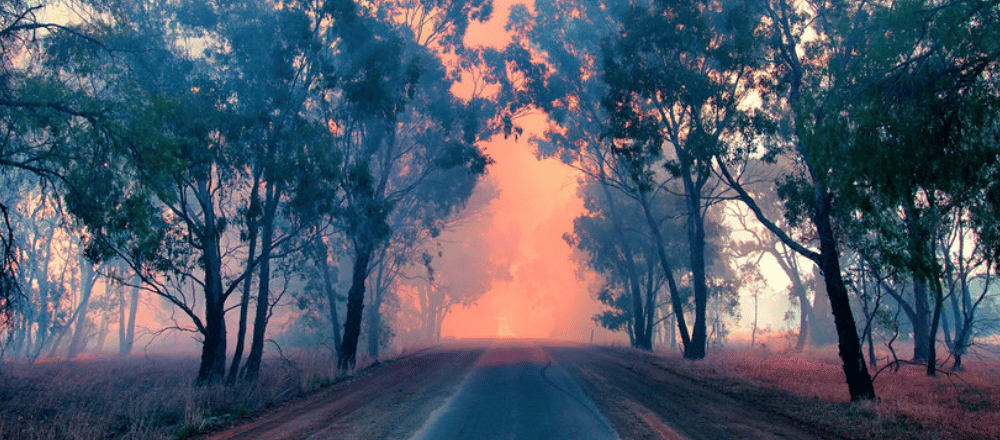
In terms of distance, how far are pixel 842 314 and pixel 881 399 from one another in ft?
5.73

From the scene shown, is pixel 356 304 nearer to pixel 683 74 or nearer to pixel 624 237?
pixel 683 74

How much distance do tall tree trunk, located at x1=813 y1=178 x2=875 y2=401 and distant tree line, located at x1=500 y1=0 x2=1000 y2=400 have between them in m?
0.04

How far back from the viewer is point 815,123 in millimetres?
10023

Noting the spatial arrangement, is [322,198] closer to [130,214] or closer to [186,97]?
[186,97]

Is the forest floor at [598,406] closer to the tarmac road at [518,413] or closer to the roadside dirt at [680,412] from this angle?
the roadside dirt at [680,412]

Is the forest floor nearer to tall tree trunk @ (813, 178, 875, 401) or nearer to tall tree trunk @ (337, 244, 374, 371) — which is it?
tall tree trunk @ (813, 178, 875, 401)

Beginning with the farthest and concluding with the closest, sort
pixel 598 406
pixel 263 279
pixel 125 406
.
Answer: pixel 263 279 → pixel 125 406 → pixel 598 406

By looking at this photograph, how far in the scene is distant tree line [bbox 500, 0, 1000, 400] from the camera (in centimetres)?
767

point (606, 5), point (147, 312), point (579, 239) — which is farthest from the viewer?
point (147, 312)

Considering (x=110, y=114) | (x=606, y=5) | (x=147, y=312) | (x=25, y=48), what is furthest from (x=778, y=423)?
(x=147, y=312)

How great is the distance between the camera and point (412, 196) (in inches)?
1100

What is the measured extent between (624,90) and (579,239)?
785 inches

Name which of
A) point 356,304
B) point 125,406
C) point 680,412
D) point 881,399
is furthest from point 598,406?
point 356,304

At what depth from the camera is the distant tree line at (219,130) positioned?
905cm
